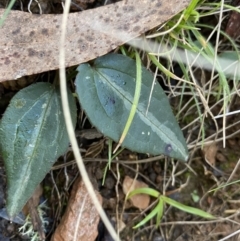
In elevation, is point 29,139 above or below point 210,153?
above

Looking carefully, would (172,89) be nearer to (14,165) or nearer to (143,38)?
(143,38)

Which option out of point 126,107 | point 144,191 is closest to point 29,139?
point 126,107

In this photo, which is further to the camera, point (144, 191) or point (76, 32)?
point (144, 191)

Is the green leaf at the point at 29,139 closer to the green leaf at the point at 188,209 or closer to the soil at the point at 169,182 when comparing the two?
the soil at the point at 169,182

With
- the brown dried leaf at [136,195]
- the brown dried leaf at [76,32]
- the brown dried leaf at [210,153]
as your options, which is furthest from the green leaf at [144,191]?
the brown dried leaf at [76,32]

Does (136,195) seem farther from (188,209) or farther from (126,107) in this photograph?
(126,107)
